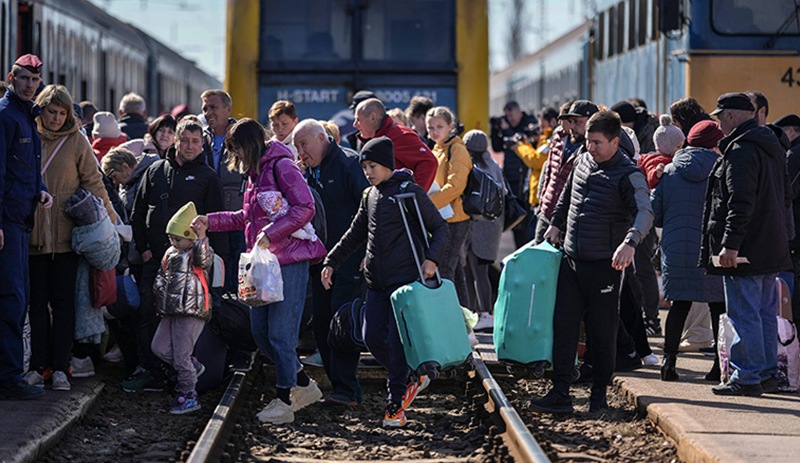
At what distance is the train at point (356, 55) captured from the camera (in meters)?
14.9

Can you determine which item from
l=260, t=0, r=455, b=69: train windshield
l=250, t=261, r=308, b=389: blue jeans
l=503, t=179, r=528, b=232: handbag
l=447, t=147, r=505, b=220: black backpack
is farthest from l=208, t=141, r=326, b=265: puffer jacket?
l=260, t=0, r=455, b=69: train windshield

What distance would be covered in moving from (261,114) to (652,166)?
5427 mm

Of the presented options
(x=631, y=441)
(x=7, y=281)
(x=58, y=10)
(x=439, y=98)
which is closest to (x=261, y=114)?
(x=439, y=98)

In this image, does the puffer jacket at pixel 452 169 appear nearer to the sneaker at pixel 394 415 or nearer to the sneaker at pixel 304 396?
the sneaker at pixel 304 396

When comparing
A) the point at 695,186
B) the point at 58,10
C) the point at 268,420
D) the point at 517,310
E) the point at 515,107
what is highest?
the point at 58,10

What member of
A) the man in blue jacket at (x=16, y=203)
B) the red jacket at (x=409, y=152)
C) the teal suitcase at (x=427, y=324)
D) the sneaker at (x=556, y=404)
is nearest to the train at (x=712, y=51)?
the red jacket at (x=409, y=152)

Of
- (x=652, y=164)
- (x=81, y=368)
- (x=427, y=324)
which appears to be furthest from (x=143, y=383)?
(x=652, y=164)

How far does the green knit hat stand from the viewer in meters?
8.66

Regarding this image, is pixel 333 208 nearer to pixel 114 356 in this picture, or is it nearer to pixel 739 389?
pixel 114 356

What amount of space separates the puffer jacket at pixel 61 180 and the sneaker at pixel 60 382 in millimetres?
758

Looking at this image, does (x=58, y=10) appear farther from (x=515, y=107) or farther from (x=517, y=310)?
(x=517, y=310)

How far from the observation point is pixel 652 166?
10.6 metres

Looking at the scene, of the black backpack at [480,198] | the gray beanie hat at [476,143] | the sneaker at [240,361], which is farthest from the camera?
the gray beanie hat at [476,143]

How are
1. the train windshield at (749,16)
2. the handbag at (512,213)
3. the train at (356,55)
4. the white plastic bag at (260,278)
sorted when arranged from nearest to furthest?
the white plastic bag at (260,278)
the handbag at (512,213)
the train windshield at (749,16)
the train at (356,55)
